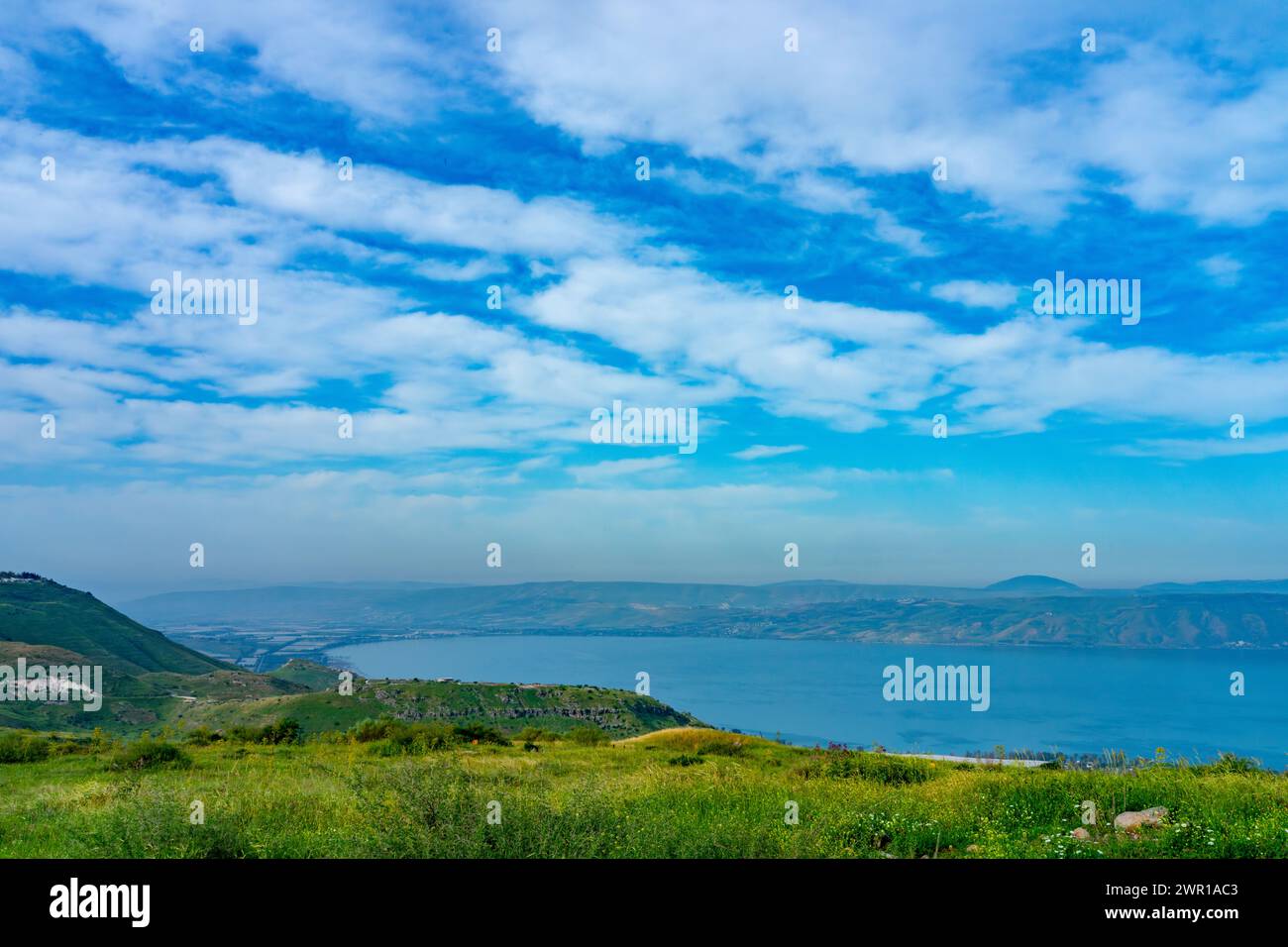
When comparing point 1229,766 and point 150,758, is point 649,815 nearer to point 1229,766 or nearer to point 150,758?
point 1229,766

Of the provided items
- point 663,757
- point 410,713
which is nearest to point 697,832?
point 663,757

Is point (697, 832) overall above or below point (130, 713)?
above

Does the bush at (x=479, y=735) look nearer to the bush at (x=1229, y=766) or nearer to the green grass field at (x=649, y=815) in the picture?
the green grass field at (x=649, y=815)

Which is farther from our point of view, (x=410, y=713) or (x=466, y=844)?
(x=410, y=713)

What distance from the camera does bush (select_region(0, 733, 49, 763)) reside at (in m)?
25.4

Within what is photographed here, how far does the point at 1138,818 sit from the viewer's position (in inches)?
475

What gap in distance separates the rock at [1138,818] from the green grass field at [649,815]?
0.18 m

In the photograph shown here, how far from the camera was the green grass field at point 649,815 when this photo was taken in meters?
9.45

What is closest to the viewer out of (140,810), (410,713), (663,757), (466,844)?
(466,844)

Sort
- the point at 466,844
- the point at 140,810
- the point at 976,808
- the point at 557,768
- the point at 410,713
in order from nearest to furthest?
the point at 466,844
the point at 140,810
the point at 976,808
the point at 557,768
the point at 410,713

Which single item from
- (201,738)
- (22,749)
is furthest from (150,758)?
(201,738)
